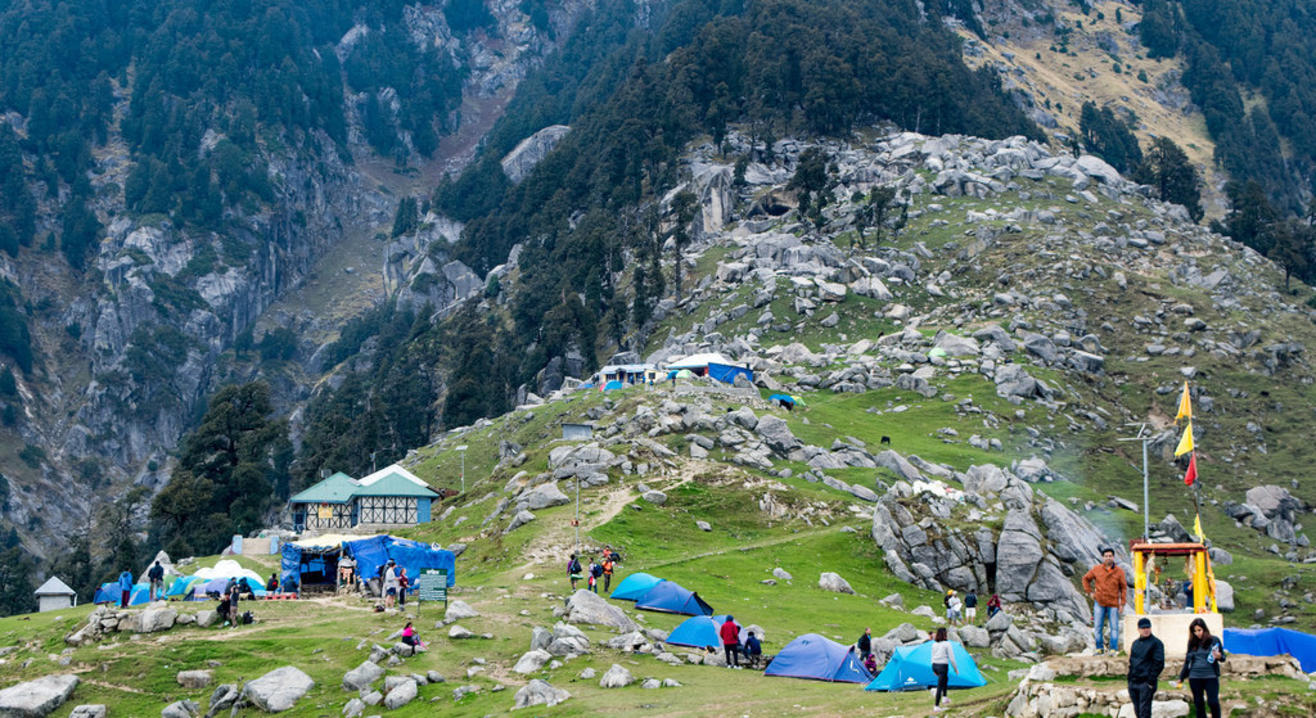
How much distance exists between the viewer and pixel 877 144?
15225 centimetres

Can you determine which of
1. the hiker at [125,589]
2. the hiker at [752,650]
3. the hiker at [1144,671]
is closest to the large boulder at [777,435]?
the hiker at [752,650]

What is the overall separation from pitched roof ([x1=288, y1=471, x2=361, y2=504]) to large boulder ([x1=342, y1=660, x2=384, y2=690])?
45.2 meters

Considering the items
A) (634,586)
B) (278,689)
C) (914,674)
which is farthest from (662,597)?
(278,689)

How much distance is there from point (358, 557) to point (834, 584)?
21.0 m

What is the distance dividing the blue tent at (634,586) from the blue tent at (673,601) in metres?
0.83

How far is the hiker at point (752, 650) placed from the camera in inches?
1393

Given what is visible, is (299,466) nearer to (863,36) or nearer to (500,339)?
(500,339)

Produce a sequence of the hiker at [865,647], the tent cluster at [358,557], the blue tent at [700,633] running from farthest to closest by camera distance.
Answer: the tent cluster at [358,557] < the blue tent at [700,633] < the hiker at [865,647]

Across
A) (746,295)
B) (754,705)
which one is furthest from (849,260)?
(754,705)

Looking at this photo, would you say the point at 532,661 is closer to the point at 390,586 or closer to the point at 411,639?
the point at 411,639

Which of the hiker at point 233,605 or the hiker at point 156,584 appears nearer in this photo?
the hiker at point 233,605

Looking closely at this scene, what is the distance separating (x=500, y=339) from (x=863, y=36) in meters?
68.4

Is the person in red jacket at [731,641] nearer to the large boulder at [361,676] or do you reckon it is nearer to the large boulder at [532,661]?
the large boulder at [532,661]

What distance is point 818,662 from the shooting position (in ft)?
110
